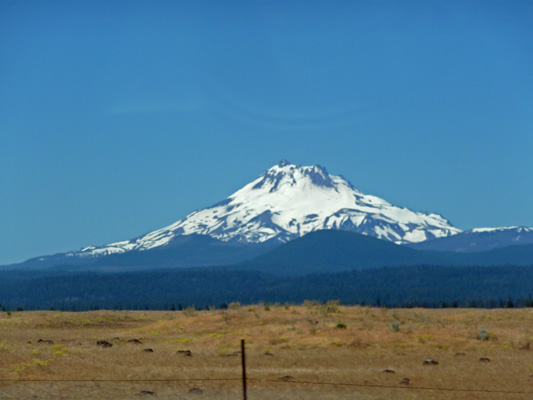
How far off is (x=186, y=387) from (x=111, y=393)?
3.22 meters

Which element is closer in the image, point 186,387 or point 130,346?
point 186,387

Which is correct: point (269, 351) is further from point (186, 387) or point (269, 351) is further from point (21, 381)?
point (21, 381)

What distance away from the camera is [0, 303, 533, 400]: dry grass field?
114ft

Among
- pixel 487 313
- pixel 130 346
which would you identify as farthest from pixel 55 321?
pixel 487 313

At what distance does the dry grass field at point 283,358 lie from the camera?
34844 millimetres

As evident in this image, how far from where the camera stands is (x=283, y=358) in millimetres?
43969

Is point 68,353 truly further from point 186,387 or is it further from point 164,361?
point 186,387

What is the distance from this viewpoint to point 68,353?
4388 cm

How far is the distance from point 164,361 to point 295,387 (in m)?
9.39

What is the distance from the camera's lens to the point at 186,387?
35.5m

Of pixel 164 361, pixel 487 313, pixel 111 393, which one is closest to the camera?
pixel 111 393

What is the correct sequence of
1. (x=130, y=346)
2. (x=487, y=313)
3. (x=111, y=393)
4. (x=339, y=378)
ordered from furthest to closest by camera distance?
A: (x=487, y=313)
(x=130, y=346)
(x=339, y=378)
(x=111, y=393)

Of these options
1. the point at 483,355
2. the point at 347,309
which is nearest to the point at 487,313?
the point at 347,309

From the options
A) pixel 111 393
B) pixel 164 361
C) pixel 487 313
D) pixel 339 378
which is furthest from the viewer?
pixel 487 313
